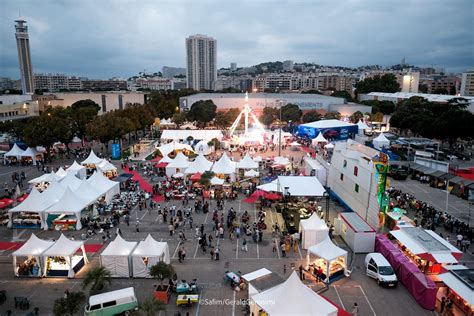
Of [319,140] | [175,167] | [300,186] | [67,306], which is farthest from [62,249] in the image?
[319,140]

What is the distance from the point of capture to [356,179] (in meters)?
21.7

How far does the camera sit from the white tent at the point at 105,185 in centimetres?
2414

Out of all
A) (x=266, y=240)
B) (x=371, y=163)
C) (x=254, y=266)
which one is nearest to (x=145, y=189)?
(x=266, y=240)

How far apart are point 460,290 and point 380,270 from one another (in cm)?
295

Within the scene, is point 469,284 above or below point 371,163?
below

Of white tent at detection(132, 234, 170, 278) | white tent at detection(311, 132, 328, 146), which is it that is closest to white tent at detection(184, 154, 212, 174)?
white tent at detection(132, 234, 170, 278)

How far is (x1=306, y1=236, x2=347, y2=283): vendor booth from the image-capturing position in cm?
1448

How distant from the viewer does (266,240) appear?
18.7m

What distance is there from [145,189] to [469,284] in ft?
73.2

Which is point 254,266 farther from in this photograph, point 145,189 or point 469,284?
point 145,189

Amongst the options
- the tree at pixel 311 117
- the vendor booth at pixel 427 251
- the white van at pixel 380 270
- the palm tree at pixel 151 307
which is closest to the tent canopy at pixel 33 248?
the palm tree at pixel 151 307

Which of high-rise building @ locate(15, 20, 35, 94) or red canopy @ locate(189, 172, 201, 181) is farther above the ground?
high-rise building @ locate(15, 20, 35, 94)

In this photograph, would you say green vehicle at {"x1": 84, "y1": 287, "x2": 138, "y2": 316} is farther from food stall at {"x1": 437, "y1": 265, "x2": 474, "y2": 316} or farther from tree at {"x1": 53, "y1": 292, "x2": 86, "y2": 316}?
food stall at {"x1": 437, "y1": 265, "x2": 474, "y2": 316}

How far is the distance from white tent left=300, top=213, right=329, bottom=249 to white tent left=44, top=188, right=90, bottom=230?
13.2 meters
